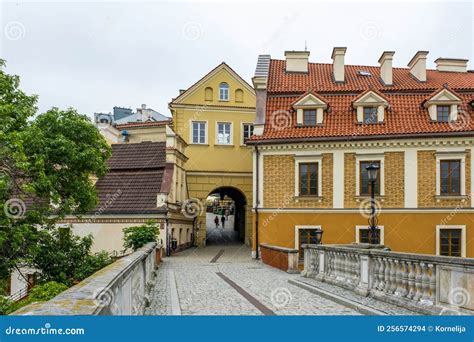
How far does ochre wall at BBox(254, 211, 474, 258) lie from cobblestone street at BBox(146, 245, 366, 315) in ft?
15.3

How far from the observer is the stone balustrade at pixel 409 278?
7570 millimetres

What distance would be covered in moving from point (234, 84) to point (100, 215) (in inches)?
545

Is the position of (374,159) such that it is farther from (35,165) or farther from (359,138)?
(35,165)

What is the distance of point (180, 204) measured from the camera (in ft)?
98.8

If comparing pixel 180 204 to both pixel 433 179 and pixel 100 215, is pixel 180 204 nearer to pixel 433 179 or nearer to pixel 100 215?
pixel 100 215

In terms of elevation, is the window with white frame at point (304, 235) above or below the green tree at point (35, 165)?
below

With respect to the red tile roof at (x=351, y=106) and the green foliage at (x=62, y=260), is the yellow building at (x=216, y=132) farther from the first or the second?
the green foliage at (x=62, y=260)

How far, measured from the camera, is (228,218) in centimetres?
6059

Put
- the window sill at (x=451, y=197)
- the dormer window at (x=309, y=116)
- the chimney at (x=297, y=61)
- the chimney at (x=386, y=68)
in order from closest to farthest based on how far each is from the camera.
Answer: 1. the window sill at (x=451, y=197)
2. the dormer window at (x=309, y=116)
3. the chimney at (x=386, y=68)
4. the chimney at (x=297, y=61)

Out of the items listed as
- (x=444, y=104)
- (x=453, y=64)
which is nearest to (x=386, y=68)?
(x=444, y=104)

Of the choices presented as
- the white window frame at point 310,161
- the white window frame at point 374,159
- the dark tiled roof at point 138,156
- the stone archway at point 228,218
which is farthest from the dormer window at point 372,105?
the stone archway at point 228,218

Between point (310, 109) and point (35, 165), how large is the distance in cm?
1437

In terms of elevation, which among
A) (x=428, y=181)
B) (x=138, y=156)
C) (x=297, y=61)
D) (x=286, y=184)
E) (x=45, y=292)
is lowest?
(x=45, y=292)

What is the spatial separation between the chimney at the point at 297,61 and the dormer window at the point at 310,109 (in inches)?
193
